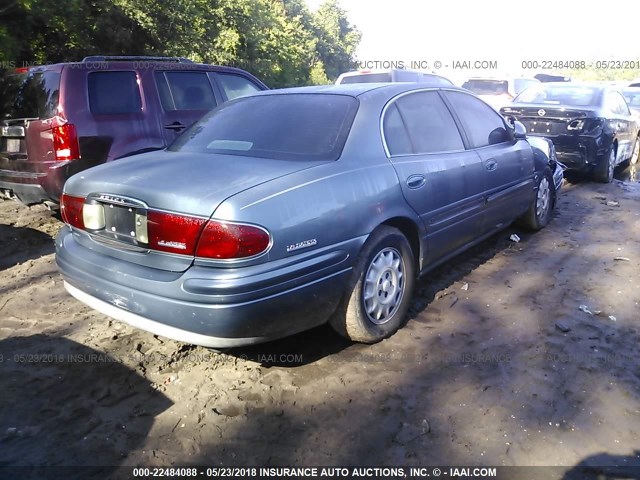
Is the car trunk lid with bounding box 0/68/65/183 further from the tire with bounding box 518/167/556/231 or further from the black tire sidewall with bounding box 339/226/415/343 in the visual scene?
the tire with bounding box 518/167/556/231

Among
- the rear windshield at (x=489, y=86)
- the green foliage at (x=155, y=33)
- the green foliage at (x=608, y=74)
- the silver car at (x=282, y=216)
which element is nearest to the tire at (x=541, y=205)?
the silver car at (x=282, y=216)

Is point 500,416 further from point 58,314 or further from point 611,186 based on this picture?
point 611,186

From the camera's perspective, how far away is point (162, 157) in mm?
3240

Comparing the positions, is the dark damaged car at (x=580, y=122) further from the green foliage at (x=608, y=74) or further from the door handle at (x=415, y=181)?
the green foliage at (x=608, y=74)

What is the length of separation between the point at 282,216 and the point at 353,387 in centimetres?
104

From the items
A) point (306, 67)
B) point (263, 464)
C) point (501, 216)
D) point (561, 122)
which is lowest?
point (263, 464)

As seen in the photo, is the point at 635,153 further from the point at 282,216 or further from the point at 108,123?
the point at 282,216

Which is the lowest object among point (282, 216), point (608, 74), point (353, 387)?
point (353, 387)

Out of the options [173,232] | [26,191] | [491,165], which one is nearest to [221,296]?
[173,232]

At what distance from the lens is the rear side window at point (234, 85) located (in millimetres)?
6486

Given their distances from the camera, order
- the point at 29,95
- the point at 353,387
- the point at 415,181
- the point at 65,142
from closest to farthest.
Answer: the point at 353,387 < the point at 415,181 < the point at 65,142 < the point at 29,95

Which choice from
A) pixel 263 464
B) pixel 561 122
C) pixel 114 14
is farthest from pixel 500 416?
pixel 114 14

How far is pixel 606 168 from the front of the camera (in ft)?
25.7

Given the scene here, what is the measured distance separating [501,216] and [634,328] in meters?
1.47
